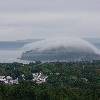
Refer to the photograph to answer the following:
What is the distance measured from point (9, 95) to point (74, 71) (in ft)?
65.1

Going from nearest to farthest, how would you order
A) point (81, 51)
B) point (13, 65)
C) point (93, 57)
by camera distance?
1. point (13, 65)
2. point (93, 57)
3. point (81, 51)

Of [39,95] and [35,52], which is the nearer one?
[39,95]

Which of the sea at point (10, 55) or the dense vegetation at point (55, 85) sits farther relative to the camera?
the sea at point (10, 55)

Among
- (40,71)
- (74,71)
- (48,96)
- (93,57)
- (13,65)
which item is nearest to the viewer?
(48,96)

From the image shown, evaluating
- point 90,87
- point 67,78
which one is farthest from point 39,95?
point 67,78

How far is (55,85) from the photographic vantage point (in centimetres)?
3822

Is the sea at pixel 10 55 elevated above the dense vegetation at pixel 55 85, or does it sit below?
above

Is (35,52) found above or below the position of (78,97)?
above

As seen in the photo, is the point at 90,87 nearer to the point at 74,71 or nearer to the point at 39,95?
the point at 39,95

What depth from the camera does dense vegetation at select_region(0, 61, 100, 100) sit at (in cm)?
2753

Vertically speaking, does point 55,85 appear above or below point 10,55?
below

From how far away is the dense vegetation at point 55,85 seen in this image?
2753 cm

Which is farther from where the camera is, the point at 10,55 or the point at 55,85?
the point at 10,55

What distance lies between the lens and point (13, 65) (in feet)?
177
